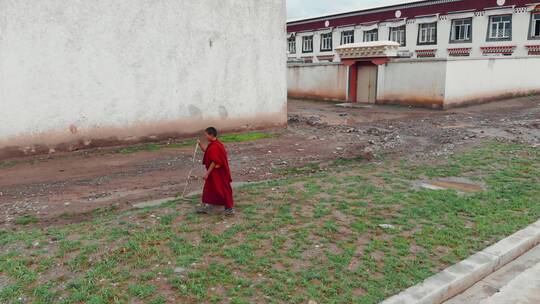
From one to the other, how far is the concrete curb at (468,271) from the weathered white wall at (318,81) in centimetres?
1939

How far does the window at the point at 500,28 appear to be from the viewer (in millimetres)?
26516

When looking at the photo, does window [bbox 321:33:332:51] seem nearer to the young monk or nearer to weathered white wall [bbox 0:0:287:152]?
weathered white wall [bbox 0:0:287:152]

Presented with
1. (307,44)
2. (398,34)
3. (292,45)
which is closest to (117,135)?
(398,34)

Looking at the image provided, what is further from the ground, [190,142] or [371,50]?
[371,50]

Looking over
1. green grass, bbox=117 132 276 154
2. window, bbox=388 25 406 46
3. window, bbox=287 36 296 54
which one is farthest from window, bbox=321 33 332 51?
green grass, bbox=117 132 276 154

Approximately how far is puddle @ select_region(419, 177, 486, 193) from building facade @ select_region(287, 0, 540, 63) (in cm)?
1576

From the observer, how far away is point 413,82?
2084 centimetres

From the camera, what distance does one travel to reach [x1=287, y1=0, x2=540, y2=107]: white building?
20.2 meters

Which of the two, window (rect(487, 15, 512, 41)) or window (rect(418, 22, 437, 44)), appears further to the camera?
window (rect(418, 22, 437, 44))

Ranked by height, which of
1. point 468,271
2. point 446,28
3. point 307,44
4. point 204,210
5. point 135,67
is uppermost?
point 307,44

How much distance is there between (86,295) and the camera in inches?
158

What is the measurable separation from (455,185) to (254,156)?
191 inches

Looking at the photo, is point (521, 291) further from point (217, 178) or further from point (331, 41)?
point (331, 41)

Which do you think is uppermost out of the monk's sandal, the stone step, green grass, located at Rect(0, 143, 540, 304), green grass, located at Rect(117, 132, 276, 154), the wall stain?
the wall stain
